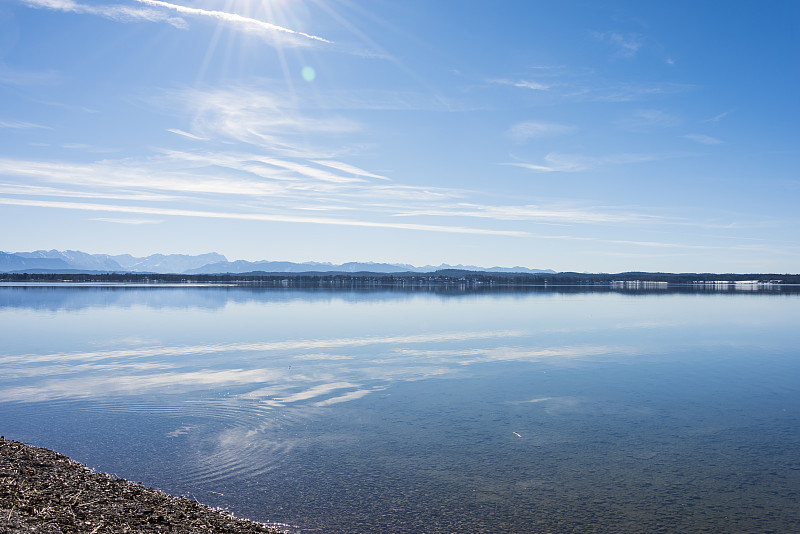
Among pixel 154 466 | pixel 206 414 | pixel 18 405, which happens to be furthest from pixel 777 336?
pixel 18 405

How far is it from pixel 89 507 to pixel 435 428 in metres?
8.02

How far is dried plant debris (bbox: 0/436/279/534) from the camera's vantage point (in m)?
7.83

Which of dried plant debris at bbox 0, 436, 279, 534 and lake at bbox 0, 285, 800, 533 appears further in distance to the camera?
lake at bbox 0, 285, 800, 533

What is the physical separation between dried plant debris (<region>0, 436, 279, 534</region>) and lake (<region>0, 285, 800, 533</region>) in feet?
2.27

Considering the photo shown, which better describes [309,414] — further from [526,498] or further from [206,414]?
[526,498]

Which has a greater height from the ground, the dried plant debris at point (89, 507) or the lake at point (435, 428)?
the dried plant debris at point (89, 507)

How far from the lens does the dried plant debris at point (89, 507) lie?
7.83 metres

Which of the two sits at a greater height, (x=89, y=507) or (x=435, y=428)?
(x=89, y=507)

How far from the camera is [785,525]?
899 cm

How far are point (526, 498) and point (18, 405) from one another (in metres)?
14.6

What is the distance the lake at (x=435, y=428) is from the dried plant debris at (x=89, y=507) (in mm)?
690

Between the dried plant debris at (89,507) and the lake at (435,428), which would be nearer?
the dried plant debris at (89,507)

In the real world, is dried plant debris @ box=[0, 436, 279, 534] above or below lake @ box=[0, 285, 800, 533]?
above

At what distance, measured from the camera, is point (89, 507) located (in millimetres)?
8539
